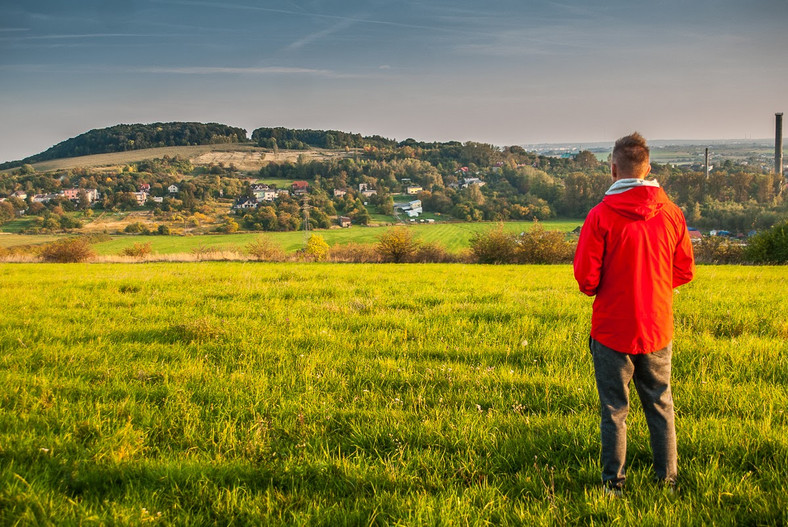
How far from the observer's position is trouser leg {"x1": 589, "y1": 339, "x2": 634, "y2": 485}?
2963 mm

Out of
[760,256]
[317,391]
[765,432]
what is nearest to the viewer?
[765,432]

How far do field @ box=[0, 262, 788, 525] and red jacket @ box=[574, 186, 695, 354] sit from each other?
3.76ft

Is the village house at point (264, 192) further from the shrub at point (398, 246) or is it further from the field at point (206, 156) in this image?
the shrub at point (398, 246)

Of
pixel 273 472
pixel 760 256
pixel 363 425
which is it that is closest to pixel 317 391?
pixel 363 425

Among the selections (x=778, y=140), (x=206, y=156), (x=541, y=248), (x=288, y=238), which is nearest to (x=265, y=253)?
(x=541, y=248)

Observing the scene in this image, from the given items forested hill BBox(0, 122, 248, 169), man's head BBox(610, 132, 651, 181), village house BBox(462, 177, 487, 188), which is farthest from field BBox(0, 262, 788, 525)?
forested hill BBox(0, 122, 248, 169)

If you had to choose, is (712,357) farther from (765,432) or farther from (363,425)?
(363,425)

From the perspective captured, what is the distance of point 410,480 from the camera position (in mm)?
3271

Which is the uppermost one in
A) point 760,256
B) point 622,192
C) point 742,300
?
point 622,192

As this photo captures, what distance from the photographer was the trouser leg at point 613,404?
296cm

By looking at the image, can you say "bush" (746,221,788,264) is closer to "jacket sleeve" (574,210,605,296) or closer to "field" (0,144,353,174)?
"jacket sleeve" (574,210,605,296)

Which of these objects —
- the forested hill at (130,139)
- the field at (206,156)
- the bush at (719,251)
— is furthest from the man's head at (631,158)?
the forested hill at (130,139)

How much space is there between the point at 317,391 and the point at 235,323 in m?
3.48

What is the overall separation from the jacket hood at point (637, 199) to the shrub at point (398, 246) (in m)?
32.5
